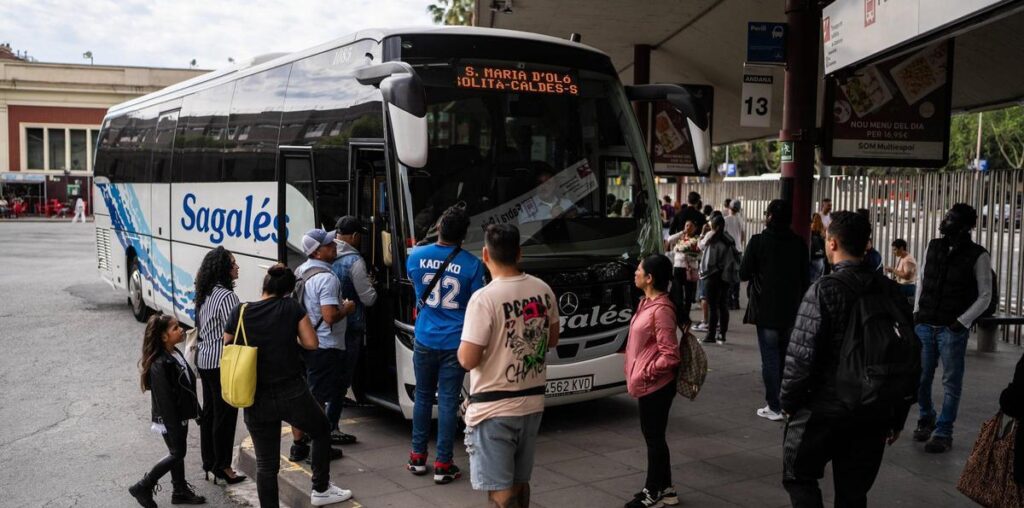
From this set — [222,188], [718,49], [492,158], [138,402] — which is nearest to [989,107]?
[718,49]

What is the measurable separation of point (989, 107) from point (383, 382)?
13063 millimetres

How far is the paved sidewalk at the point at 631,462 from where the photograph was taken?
19.3 ft

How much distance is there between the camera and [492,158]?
746 centimetres

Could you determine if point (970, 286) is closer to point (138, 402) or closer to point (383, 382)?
point (383, 382)

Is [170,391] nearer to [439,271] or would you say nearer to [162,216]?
[439,271]

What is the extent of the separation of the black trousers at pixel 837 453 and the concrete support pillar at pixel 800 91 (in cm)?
560

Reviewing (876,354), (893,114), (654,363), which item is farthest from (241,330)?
(893,114)

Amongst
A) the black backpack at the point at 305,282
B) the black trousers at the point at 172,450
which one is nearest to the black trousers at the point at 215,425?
the black trousers at the point at 172,450

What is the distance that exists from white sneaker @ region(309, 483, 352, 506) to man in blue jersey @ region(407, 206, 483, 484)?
702 mm

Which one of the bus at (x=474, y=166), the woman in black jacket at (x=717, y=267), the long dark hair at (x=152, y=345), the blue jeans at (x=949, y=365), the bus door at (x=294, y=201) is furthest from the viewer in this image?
the woman in black jacket at (x=717, y=267)

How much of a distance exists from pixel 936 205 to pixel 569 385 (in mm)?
7982

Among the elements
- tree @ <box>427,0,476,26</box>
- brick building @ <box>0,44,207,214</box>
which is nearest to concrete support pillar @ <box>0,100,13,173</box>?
brick building @ <box>0,44,207,214</box>

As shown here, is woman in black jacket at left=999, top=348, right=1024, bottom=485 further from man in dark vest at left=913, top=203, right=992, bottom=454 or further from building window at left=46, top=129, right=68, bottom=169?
building window at left=46, top=129, right=68, bottom=169

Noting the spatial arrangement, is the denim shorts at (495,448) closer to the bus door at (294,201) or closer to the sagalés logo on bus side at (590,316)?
the sagalés logo on bus side at (590,316)
